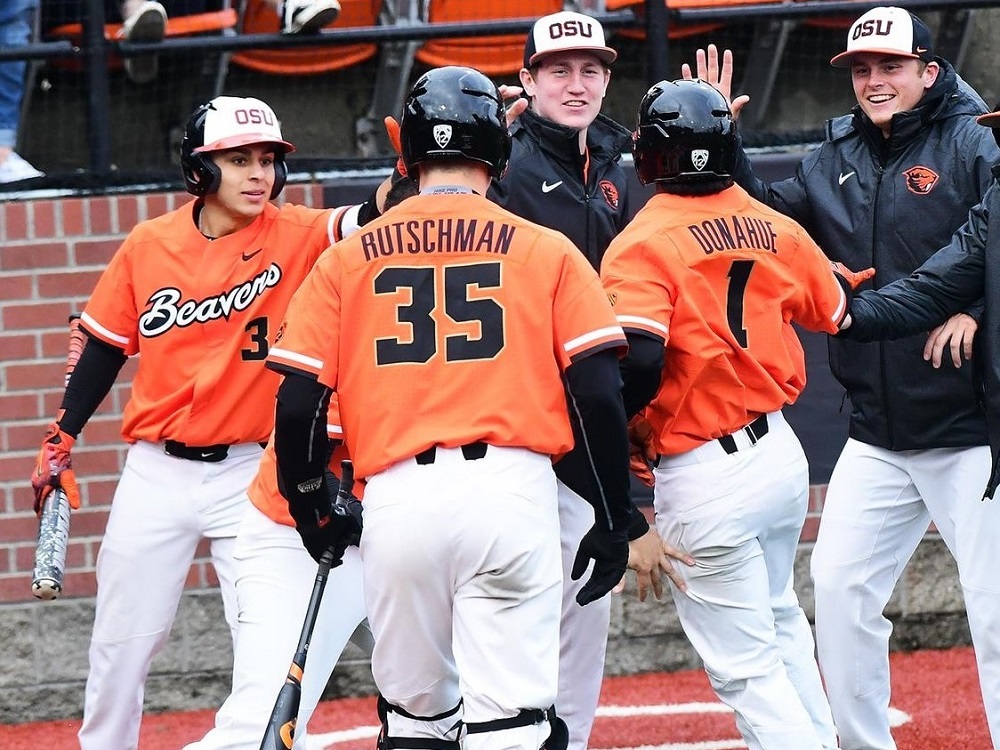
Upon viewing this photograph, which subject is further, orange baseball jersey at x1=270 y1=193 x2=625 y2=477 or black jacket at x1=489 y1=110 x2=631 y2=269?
black jacket at x1=489 y1=110 x2=631 y2=269

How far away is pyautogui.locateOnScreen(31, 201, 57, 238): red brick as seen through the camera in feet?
19.9

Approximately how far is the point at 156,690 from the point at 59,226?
71.9 inches

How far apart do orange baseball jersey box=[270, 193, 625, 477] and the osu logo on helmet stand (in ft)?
5.24

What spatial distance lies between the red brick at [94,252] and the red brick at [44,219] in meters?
0.11

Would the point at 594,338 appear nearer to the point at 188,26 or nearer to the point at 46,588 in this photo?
the point at 46,588

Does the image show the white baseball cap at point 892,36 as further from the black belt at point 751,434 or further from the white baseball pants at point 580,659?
the white baseball pants at point 580,659

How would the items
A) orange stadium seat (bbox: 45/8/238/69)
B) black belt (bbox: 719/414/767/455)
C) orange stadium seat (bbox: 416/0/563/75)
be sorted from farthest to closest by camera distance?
orange stadium seat (bbox: 416/0/563/75) < orange stadium seat (bbox: 45/8/238/69) < black belt (bbox: 719/414/767/455)

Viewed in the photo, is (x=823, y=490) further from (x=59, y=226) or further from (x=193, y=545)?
(x=59, y=226)

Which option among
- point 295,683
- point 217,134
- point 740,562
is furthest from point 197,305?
point 740,562

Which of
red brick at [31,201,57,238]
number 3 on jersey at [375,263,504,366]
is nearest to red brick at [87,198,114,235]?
red brick at [31,201,57,238]

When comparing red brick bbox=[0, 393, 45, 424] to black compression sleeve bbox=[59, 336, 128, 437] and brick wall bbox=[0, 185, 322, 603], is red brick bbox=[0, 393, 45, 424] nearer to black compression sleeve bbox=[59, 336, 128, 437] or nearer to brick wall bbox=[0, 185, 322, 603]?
brick wall bbox=[0, 185, 322, 603]

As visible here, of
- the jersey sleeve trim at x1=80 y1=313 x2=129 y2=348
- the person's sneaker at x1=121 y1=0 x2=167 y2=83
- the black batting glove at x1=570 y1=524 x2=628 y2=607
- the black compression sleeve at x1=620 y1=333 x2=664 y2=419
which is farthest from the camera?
the person's sneaker at x1=121 y1=0 x2=167 y2=83

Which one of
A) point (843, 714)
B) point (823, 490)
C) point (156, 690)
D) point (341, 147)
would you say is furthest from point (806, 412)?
point (156, 690)

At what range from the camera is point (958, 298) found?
461cm
